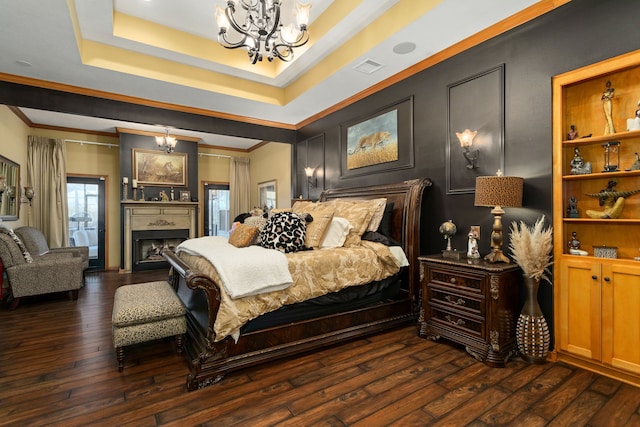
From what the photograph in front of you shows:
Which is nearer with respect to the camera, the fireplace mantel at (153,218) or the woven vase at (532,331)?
the woven vase at (532,331)

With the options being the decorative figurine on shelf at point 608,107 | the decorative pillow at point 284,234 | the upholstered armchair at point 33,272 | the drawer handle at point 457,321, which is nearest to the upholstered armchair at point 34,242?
the upholstered armchair at point 33,272

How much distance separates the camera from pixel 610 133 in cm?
230

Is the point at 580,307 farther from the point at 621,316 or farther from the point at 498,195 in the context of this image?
the point at 498,195

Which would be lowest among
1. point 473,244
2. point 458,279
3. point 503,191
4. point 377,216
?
point 458,279

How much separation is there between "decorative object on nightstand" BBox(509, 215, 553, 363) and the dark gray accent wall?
0.66 ft

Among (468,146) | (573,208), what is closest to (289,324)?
(468,146)

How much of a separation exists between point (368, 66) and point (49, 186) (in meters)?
6.97

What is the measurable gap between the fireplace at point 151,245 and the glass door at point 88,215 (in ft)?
3.05

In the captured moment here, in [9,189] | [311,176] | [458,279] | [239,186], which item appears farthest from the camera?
[239,186]

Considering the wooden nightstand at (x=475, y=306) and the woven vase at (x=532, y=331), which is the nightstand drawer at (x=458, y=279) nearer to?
the wooden nightstand at (x=475, y=306)

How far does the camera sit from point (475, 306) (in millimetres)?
2602

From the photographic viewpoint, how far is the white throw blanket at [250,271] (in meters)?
2.27

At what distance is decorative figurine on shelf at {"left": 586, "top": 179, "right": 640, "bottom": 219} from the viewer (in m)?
2.29

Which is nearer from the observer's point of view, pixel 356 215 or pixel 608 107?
pixel 608 107
